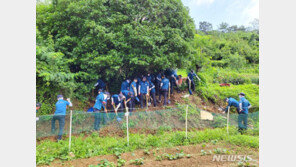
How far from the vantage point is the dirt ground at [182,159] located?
19.0 ft

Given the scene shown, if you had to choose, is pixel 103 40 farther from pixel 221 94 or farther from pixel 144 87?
pixel 221 94

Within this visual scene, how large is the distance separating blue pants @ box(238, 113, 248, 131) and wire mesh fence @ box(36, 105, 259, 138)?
156mm

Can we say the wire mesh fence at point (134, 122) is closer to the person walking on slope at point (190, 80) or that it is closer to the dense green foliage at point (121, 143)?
the dense green foliage at point (121, 143)

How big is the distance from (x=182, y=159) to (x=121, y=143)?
7.56 ft

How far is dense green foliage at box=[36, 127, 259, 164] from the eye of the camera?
6.23 metres

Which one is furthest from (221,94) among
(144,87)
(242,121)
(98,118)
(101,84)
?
(98,118)

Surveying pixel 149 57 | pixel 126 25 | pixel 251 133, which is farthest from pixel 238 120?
pixel 126 25

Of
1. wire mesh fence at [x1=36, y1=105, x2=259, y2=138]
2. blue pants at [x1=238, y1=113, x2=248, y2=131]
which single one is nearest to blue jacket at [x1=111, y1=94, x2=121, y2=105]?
wire mesh fence at [x1=36, y1=105, x2=259, y2=138]

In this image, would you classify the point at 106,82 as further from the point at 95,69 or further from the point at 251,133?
the point at 251,133

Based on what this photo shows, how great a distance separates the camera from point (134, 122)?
8195mm

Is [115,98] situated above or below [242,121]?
above

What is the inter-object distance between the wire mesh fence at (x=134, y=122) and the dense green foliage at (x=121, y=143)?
0.34 metres

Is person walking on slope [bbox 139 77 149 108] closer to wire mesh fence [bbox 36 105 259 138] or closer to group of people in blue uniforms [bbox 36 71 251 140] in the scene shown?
group of people in blue uniforms [bbox 36 71 251 140]

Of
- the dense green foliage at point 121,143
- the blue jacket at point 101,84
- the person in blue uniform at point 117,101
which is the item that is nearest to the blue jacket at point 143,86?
the person in blue uniform at point 117,101
